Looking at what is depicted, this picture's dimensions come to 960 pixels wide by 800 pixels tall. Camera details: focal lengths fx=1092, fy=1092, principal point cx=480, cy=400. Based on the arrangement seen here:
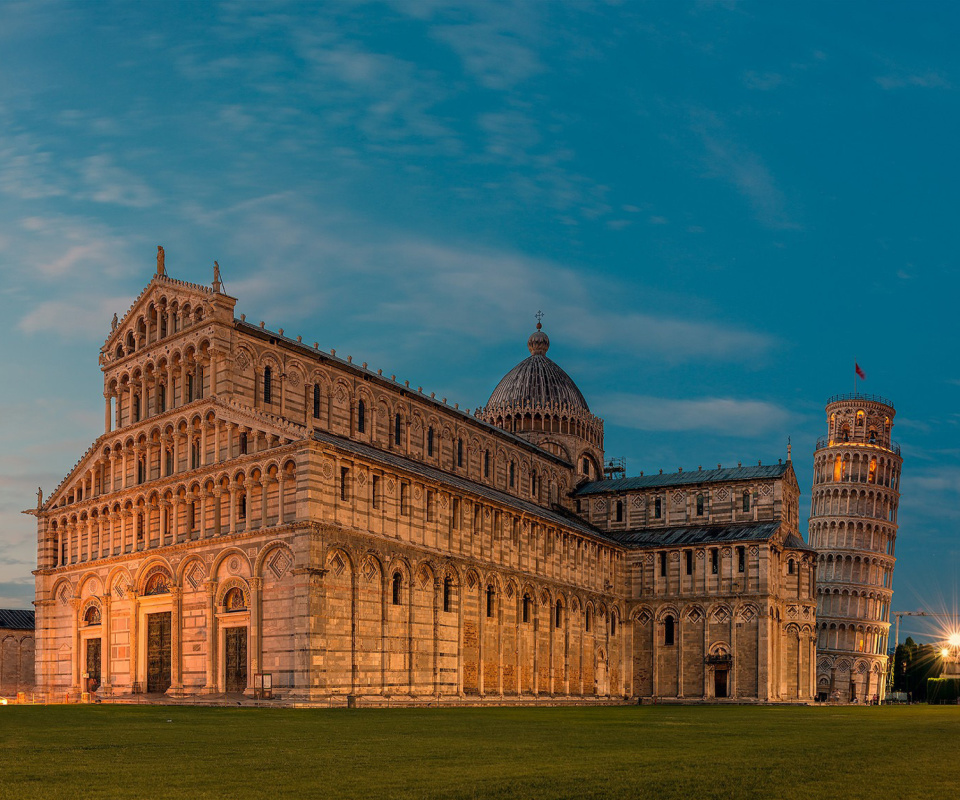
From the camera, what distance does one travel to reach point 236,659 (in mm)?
57500

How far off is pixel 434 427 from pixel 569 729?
4679cm

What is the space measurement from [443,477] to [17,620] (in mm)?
43322

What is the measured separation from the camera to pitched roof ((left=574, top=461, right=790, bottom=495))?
89.2m

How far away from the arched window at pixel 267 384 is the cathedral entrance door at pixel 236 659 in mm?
13856

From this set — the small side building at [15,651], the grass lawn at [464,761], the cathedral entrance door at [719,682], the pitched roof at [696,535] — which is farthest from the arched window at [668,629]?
the grass lawn at [464,761]

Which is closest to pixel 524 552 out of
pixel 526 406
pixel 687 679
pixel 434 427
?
pixel 434 427

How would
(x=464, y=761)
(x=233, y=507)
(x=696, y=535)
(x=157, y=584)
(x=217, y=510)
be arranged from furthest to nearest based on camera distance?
(x=696, y=535) < (x=157, y=584) < (x=217, y=510) < (x=233, y=507) < (x=464, y=761)

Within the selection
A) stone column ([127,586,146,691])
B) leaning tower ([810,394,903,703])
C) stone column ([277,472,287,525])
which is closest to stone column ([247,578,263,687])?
stone column ([277,472,287,525])

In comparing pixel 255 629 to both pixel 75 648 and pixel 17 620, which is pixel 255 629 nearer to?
pixel 75 648

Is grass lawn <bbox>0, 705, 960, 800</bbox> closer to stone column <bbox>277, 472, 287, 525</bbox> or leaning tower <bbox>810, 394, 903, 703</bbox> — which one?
stone column <bbox>277, 472, 287, 525</bbox>

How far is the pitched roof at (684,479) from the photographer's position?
3511 inches

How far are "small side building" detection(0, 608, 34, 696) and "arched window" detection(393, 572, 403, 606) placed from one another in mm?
42326

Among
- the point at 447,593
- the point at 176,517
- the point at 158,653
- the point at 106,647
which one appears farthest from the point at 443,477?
the point at 106,647

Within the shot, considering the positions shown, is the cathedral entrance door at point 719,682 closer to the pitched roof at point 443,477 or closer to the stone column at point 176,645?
the pitched roof at point 443,477
